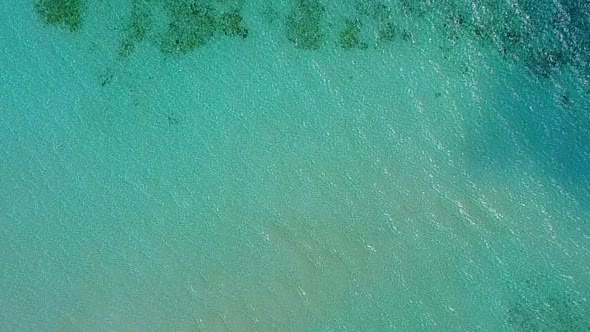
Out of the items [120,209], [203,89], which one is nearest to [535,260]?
[203,89]

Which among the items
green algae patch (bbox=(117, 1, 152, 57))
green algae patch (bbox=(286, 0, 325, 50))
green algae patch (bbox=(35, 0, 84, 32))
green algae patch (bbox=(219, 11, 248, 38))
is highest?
green algae patch (bbox=(286, 0, 325, 50))

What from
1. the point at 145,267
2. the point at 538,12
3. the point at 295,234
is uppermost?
the point at 538,12

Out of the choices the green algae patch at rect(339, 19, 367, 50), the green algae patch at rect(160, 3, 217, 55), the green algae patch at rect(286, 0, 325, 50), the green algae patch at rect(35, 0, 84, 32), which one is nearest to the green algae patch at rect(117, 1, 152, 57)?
the green algae patch at rect(160, 3, 217, 55)

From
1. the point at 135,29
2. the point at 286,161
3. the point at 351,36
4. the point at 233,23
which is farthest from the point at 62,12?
the point at 351,36

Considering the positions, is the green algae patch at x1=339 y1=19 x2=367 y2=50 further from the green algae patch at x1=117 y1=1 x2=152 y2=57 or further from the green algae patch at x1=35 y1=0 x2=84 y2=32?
the green algae patch at x1=35 y1=0 x2=84 y2=32

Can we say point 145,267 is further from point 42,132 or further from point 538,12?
point 538,12

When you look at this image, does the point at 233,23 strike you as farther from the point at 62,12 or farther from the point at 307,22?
the point at 62,12

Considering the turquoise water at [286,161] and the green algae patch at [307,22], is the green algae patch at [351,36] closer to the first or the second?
the turquoise water at [286,161]
